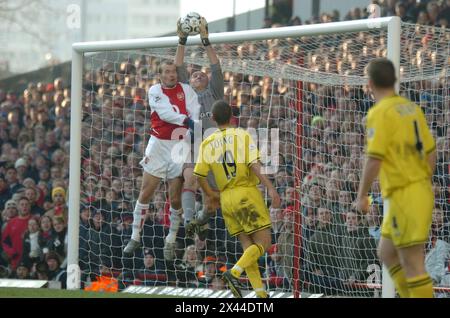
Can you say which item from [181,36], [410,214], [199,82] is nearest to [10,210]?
[199,82]

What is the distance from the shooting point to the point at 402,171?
7988 mm

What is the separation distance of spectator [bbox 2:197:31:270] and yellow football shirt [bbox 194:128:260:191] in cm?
628

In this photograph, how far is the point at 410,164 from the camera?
8016 mm

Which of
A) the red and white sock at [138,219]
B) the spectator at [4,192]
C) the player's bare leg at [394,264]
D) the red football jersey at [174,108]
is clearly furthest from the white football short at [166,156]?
the spectator at [4,192]

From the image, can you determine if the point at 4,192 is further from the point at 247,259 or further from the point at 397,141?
the point at 397,141

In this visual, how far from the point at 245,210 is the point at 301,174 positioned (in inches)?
75.5

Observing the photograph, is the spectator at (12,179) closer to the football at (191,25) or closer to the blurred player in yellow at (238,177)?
the football at (191,25)

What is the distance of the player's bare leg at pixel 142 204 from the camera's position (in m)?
12.3

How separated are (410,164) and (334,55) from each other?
4847mm

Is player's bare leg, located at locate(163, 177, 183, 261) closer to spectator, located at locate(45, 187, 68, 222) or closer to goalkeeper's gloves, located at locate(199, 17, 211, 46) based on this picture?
goalkeeper's gloves, located at locate(199, 17, 211, 46)

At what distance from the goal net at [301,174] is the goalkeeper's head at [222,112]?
68.2 inches

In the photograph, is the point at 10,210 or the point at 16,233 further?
the point at 10,210

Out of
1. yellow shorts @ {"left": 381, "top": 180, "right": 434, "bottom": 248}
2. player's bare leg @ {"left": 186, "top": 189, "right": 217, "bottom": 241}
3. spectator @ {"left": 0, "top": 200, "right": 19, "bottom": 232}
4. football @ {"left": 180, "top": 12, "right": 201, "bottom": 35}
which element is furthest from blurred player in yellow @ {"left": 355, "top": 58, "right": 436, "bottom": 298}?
spectator @ {"left": 0, "top": 200, "right": 19, "bottom": 232}

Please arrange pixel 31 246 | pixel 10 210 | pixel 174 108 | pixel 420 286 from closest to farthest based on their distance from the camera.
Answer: pixel 420 286 → pixel 174 108 → pixel 31 246 → pixel 10 210
